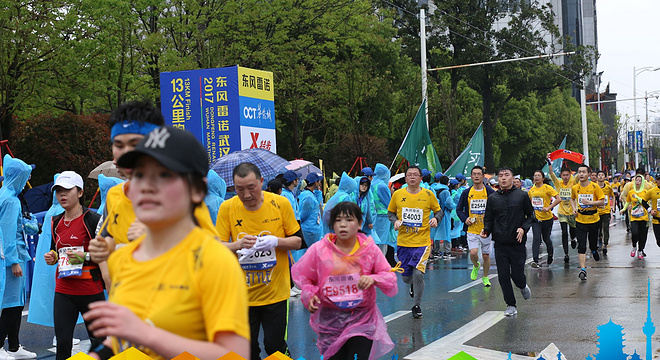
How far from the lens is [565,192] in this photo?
669 inches

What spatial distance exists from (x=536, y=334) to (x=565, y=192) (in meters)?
8.88

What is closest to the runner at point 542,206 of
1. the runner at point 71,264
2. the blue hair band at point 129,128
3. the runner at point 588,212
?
the runner at point 588,212

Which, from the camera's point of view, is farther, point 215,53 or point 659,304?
point 215,53

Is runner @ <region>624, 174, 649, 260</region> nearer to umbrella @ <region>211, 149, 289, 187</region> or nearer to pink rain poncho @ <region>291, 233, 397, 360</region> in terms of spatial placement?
umbrella @ <region>211, 149, 289, 187</region>

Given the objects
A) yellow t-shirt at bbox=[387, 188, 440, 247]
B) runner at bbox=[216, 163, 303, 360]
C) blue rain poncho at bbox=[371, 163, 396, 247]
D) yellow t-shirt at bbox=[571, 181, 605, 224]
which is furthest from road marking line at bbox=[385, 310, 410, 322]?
yellow t-shirt at bbox=[571, 181, 605, 224]

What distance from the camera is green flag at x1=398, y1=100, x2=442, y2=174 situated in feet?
70.6

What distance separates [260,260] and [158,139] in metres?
3.84

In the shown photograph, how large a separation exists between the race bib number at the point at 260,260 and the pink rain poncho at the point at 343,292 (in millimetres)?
269

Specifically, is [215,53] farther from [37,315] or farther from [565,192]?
[37,315]

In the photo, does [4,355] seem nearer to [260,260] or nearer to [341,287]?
[260,260]

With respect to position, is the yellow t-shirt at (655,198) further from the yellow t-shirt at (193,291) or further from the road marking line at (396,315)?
the yellow t-shirt at (193,291)

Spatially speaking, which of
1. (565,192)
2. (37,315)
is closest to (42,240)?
(37,315)

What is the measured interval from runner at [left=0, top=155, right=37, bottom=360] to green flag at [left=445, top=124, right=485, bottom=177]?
53.9ft

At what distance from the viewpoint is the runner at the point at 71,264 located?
6.12 meters
